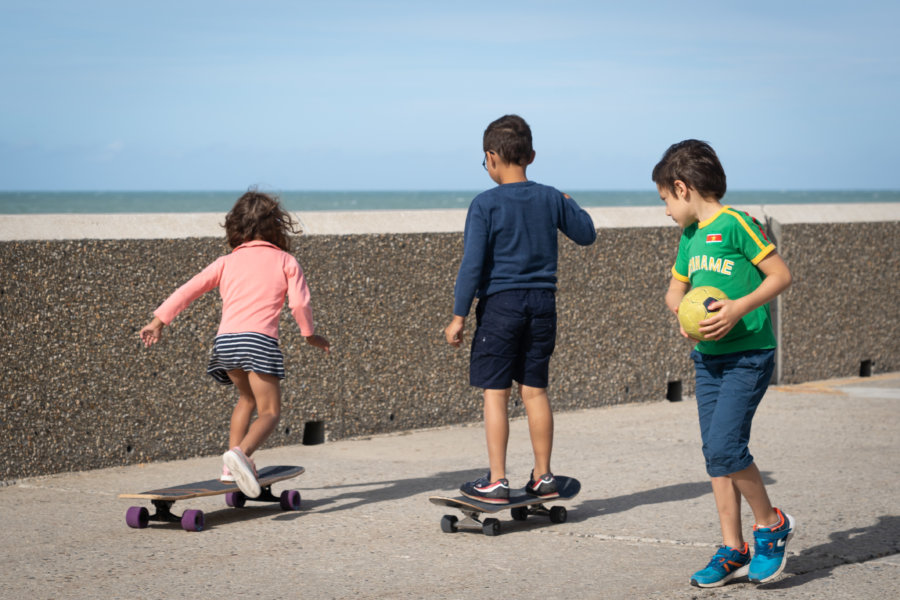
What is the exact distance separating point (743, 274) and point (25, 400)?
12.1 feet

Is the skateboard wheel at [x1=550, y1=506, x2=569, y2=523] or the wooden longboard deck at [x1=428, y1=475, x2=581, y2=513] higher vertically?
the wooden longboard deck at [x1=428, y1=475, x2=581, y2=513]

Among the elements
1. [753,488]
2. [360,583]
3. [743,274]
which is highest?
[743,274]

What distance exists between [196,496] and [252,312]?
84cm

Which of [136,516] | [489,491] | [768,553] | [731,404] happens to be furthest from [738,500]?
[136,516]

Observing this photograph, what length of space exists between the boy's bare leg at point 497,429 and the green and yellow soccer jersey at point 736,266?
→ 3.68 feet

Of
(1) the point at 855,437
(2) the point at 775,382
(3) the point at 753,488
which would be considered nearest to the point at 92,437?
(3) the point at 753,488

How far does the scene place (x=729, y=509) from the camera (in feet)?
13.3

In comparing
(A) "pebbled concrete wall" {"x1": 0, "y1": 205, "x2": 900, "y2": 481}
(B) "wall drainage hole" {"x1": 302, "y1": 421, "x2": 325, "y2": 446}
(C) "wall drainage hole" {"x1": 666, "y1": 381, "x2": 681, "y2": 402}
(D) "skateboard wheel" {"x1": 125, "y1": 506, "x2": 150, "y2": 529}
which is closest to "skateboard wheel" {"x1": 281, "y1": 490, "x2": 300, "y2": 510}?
(D) "skateboard wheel" {"x1": 125, "y1": 506, "x2": 150, "y2": 529}

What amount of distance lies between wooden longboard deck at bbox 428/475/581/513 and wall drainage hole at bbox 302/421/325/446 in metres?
2.07

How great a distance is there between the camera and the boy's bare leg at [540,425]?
16.3 ft

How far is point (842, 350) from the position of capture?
939 cm

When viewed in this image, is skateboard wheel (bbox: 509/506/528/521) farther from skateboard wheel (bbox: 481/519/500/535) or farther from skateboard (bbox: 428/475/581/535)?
skateboard wheel (bbox: 481/519/500/535)

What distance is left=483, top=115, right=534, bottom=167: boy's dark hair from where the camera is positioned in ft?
16.3

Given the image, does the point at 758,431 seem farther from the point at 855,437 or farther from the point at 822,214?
the point at 822,214
